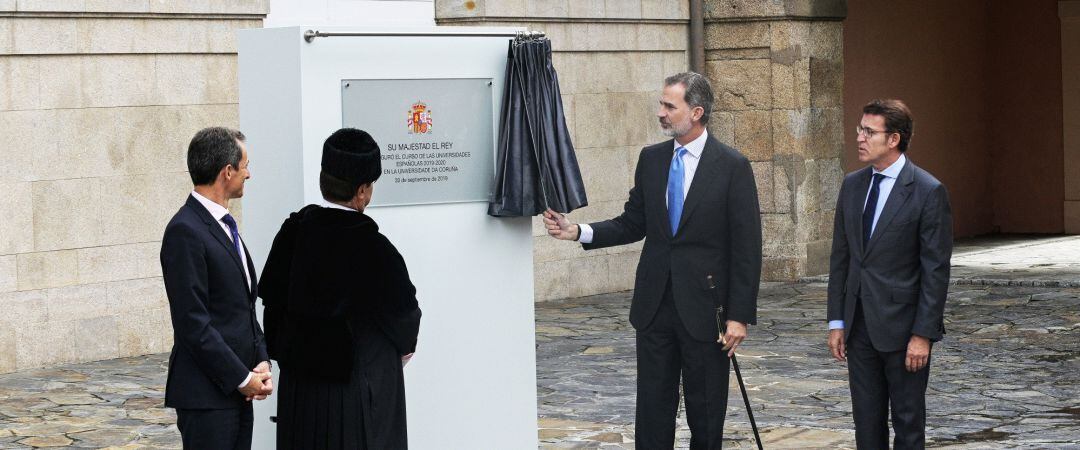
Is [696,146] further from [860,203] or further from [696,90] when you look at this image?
[860,203]

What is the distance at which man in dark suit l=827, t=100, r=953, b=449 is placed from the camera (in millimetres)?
5875

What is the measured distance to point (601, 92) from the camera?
14.3 metres

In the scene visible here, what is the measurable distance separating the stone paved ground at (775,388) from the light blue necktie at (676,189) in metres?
1.18

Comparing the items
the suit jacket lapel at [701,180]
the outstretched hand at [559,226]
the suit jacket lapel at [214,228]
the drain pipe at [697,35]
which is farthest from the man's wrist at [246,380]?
the drain pipe at [697,35]

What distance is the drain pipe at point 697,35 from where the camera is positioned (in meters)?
15.2

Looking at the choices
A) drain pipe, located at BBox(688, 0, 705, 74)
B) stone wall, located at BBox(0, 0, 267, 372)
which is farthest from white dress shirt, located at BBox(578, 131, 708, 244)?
drain pipe, located at BBox(688, 0, 705, 74)

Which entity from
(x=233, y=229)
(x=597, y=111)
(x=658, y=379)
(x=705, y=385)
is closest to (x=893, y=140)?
(x=705, y=385)

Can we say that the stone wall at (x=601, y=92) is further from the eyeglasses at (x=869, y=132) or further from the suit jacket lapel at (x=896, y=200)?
the suit jacket lapel at (x=896, y=200)

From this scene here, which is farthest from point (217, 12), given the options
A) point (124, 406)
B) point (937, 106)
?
point (937, 106)

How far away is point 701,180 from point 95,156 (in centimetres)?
567

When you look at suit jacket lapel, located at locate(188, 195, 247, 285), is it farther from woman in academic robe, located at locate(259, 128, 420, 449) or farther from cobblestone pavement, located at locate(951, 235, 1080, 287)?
cobblestone pavement, located at locate(951, 235, 1080, 287)

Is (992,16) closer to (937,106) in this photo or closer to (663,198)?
(937,106)

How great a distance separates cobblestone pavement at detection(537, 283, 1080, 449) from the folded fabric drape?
170cm

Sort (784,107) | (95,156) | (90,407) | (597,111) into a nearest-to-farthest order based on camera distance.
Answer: (90,407) < (95,156) < (597,111) < (784,107)
